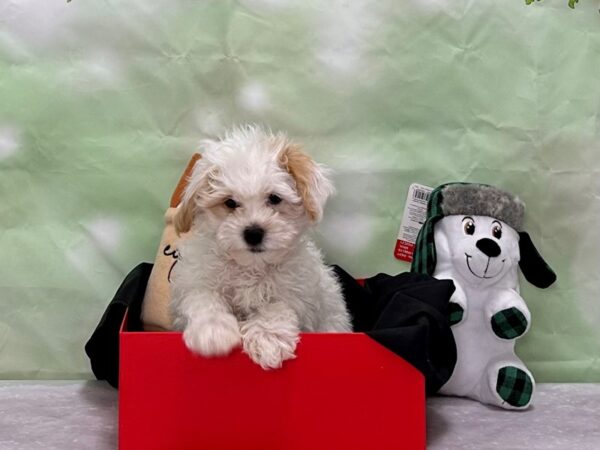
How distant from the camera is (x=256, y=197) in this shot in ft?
6.06

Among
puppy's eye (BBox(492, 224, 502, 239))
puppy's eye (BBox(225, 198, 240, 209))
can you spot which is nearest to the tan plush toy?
puppy's eye (BBox(225, 198, 240, 209))

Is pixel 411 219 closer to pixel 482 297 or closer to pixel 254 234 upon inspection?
pixel 482 297

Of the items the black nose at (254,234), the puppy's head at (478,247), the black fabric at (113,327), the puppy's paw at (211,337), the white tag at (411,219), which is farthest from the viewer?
the white tag at (411,219)

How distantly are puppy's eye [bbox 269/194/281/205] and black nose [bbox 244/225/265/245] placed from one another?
0.10m

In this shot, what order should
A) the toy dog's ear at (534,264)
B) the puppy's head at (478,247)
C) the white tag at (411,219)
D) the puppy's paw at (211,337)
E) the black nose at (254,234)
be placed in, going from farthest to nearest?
the white tag at (411,219), the toy dog's ear at (534,264), the puppy's head at (478,247), the black nose at (254,234), the puppy's paw at (211,337)

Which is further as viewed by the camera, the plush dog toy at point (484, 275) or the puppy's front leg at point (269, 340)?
the plush dog toy at point (484, 275)

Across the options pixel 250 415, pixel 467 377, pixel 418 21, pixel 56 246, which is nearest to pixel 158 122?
pixel 56 246

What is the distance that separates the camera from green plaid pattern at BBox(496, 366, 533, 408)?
223cm

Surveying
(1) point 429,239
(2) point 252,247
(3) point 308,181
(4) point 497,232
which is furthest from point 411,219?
(2) point 252,247

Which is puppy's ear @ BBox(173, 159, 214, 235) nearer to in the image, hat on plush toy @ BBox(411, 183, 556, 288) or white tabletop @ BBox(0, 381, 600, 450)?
white tabletop @ BBox(0, 381, 600, 450)

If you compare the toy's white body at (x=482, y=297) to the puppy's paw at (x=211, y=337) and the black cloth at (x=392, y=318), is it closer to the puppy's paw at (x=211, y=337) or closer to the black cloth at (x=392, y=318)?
the black cloth at (x=392, y=318)

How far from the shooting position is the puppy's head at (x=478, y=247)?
2205 mm

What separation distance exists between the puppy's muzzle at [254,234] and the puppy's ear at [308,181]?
137 mm

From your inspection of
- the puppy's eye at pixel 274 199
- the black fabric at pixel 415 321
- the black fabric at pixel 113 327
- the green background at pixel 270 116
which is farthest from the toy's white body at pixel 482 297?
the black fabric at pixel 113 327
